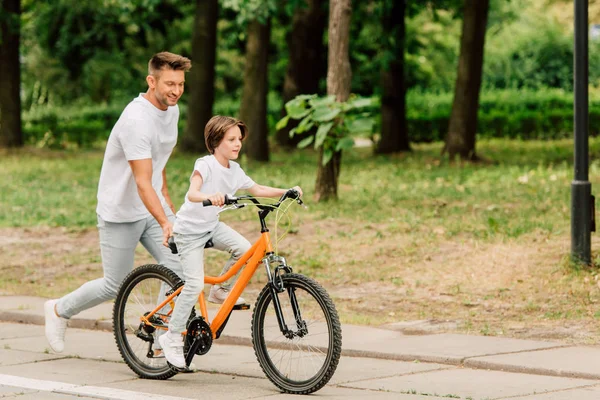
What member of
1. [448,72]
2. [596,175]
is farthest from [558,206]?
[448,72]

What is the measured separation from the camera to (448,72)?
5028 cm

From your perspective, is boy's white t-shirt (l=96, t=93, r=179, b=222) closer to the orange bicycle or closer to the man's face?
the man's face

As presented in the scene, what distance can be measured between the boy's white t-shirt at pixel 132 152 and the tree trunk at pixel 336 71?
813 centimetres

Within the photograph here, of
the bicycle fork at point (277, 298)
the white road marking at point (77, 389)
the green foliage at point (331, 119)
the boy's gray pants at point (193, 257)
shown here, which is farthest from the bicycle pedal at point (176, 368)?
the green foliage at point (331, 119)

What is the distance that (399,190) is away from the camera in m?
17.6

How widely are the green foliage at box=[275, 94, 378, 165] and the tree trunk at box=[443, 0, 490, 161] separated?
7987mm

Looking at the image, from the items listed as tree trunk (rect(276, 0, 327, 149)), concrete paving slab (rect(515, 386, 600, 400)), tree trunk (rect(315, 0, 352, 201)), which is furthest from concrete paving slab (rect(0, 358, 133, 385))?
tree trunk (rect(276, 0, 327, 149))

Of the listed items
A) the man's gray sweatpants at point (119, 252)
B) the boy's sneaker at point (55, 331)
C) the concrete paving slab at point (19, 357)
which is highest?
the man's gray sweatpants at point (119, 252)

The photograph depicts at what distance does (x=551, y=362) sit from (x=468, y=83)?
51.0 feet

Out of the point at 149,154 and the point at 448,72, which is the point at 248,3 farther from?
the point at 448,72

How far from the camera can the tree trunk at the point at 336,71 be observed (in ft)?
51.3

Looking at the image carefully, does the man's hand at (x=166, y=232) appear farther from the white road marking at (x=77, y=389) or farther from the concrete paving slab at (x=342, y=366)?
the concrete paving slab at (x=342, y=366)

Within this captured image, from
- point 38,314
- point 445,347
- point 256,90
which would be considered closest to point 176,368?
point 445,347

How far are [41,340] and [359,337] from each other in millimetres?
2597
